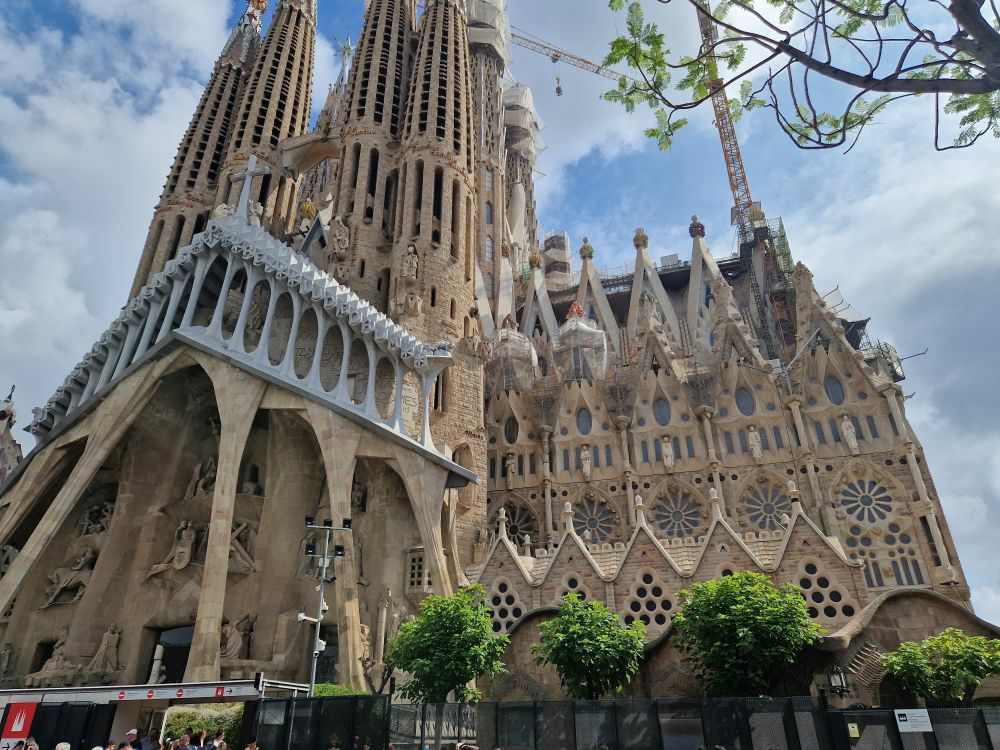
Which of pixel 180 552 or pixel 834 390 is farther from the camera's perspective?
pixel 834 390

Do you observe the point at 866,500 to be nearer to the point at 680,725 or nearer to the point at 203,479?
the point at 680,725

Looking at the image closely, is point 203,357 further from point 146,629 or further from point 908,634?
point 908,634

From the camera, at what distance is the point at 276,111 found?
123 feet

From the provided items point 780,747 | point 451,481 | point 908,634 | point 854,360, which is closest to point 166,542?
point 451,481

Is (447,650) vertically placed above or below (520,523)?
below

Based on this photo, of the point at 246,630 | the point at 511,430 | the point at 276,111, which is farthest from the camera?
the point at 276,111

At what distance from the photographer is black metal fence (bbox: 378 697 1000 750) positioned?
9.73 m

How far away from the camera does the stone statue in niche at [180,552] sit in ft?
72.3

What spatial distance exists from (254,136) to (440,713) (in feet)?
107

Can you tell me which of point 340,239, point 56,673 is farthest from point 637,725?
point 340,239

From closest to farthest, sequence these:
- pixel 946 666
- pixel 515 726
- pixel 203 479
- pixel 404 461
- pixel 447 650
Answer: pixel 515 726, pixel 946 666, pixel 447 650, pixel 404 461, pixel 203 479

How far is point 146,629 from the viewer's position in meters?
21.5

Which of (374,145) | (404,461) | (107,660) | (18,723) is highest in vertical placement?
(374,145)

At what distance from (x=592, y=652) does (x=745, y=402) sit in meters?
16.7
